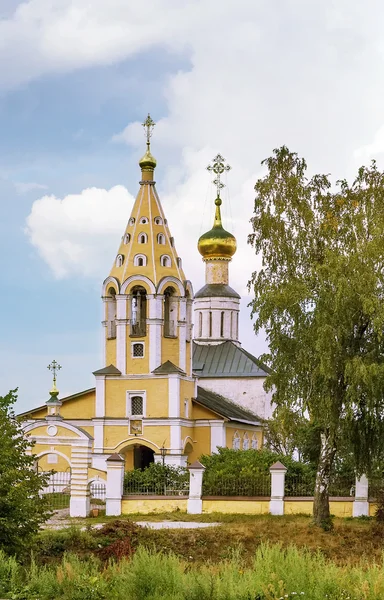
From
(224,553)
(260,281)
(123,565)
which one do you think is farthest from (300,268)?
(123,565)

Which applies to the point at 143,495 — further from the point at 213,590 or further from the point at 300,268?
the point at 213,590

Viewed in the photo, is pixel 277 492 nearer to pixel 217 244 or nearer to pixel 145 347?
pixel 145 347

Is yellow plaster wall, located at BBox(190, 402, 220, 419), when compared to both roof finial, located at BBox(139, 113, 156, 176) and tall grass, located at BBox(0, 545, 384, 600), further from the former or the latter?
tall grass, located at BBox(0, 545, 384, 600)

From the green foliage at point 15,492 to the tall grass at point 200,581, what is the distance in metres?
2.07

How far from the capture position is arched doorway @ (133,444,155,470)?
3744cm

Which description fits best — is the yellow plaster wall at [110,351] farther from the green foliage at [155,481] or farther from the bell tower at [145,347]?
the green foliage at [155,481]

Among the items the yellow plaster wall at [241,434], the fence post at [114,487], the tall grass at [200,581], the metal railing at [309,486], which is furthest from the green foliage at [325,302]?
the yellow plaster wall at [241,434]

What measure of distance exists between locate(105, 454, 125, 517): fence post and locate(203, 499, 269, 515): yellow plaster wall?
2102 millimetres

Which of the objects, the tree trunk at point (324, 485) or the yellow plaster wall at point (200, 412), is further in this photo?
the yellow plaster wall at point (200, 412)

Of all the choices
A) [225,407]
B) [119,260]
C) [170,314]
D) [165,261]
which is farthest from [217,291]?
[119,260]

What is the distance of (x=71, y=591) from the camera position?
1161cm

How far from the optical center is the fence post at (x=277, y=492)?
25.1m

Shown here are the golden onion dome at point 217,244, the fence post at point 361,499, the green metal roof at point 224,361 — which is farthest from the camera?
the golden onion dome at point 217,244

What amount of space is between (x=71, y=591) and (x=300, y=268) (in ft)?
41.4
